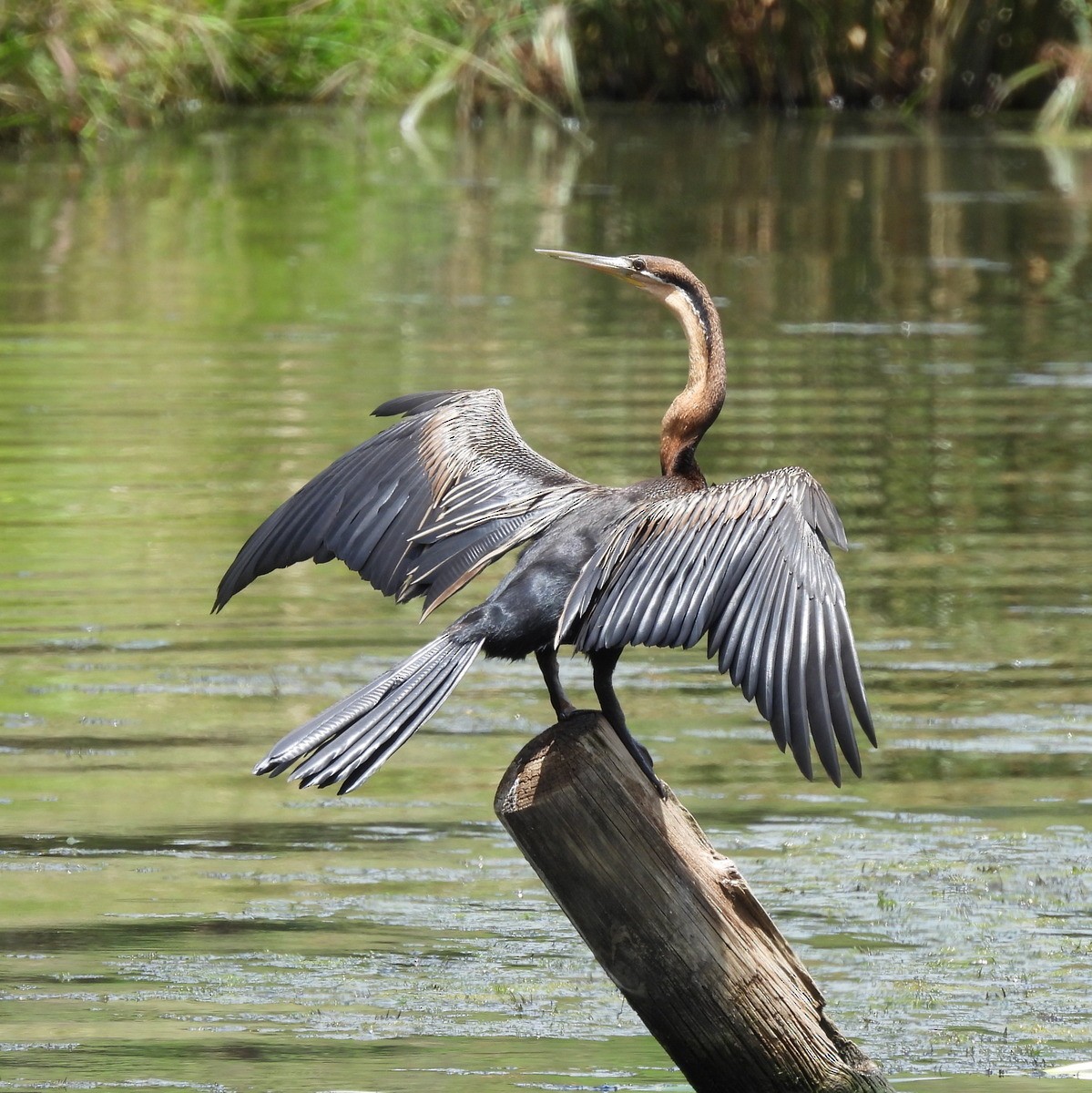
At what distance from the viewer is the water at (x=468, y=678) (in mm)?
4168

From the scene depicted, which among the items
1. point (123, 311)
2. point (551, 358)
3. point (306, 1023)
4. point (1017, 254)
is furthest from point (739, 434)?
point (1017, 254)

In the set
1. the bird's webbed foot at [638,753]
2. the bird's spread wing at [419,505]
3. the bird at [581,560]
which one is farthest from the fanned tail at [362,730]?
the bird's spread wing at [419,505]

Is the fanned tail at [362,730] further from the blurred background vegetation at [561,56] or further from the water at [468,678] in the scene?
the blurred background vegetation at [561,56]

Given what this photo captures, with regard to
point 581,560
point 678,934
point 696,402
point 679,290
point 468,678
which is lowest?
point 468,678

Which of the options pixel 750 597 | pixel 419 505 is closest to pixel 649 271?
pixel 419 505

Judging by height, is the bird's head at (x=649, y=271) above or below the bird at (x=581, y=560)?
above

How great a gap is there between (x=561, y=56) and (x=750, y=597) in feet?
61.1

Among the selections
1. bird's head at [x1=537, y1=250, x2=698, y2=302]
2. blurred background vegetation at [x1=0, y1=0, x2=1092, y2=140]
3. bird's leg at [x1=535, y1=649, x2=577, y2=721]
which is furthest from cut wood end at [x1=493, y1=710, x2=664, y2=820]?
blurred background vegetation at [x1=0, y1=0, x2=1092, y2=140]

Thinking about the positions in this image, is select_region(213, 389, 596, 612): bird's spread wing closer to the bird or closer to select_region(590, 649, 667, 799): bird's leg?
the bird

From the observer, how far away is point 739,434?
8.98 m

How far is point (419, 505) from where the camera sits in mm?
4449

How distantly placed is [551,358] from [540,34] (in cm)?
1147

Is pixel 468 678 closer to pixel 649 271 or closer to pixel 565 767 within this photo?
pixel 649 271

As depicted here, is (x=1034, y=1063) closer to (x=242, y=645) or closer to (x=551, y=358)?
(x=242, y=645)
